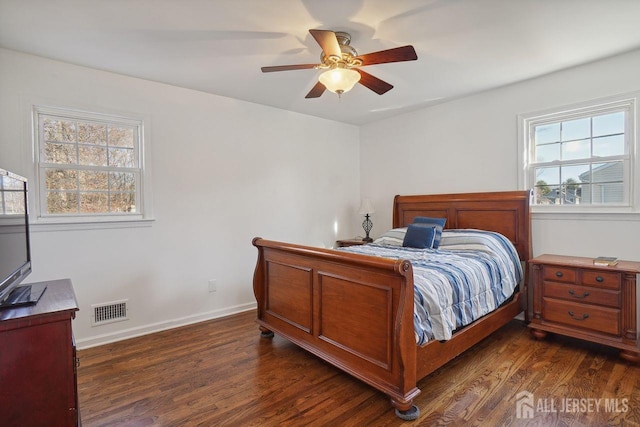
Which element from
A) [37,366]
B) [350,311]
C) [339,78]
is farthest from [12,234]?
[339,78]

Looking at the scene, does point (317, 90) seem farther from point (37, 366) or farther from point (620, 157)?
point (620, 157)

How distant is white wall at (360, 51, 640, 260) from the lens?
114 inches

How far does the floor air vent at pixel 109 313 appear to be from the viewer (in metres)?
2.98

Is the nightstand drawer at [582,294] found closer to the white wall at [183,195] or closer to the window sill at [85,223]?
the white wall at [183,195]

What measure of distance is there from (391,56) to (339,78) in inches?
14.8

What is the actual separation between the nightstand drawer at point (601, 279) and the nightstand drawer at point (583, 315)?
185mm

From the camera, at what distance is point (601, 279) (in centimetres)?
259

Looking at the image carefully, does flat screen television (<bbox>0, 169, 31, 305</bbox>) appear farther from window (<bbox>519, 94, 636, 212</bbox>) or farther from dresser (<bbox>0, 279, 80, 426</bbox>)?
window (<bbox>519, 94, 636, 212</bbox>)

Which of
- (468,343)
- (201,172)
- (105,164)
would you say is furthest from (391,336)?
(105,164)

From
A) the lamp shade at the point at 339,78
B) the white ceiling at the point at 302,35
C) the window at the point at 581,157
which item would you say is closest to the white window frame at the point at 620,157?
the window at the point at 581,157

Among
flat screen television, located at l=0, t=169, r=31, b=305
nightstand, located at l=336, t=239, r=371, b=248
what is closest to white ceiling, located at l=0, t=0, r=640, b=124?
flat screen television, located at l=0, t=169, r=31, b=305

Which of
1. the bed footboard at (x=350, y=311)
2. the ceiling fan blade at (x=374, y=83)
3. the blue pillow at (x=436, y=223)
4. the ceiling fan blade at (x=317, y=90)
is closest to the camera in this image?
the bed footboard at (x=350, y=311)

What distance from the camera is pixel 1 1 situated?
1966 millimetres

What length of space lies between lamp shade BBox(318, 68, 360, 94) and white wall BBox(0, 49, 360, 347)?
6.13 ft
